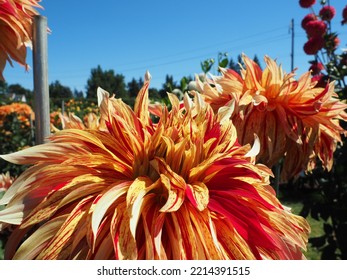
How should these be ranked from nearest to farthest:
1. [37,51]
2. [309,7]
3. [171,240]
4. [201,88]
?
[171,240]
[37,51]
[201,88]
[309,7]

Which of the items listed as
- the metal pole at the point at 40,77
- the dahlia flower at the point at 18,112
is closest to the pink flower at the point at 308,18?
the metal pole at the point at 40,77

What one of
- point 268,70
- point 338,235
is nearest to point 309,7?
point 338,235

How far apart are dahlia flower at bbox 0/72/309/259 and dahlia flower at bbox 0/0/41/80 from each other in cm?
21

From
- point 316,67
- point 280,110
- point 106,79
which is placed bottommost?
point 280,110

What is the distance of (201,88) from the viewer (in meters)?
1.01

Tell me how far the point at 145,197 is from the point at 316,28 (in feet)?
10.7

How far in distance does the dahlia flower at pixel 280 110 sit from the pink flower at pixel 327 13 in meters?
2.64

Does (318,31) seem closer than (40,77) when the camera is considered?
No

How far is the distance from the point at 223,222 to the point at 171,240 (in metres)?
0.08

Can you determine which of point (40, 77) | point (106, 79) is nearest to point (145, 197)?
point (40, 77)

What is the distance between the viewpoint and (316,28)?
3316 mm

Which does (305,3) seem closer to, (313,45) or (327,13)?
→ (327,13)

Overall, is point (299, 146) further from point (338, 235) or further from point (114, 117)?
point (338, 235)

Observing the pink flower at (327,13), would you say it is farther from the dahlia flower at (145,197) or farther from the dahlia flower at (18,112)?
the dahlia flower at (18,112)
